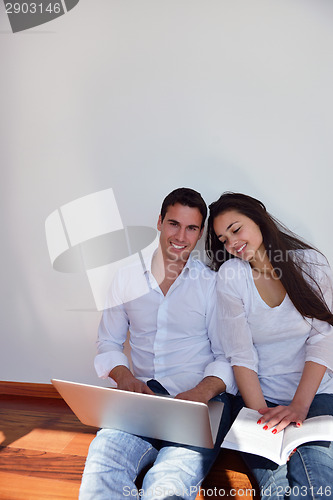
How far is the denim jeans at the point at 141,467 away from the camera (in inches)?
58.3

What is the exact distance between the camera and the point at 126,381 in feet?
6.28

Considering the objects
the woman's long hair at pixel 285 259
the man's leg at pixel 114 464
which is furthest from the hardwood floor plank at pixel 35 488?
the woman's long hair at pixel 285 259

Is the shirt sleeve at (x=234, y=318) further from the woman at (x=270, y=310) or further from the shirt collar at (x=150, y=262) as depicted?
the shirt collar at (x=150, y=262)

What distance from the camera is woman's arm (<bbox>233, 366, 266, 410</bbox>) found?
1791 millimetres

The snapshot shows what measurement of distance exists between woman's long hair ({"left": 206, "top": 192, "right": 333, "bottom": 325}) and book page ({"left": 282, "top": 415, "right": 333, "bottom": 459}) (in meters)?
0.45

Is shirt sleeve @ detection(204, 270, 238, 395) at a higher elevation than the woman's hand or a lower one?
higher

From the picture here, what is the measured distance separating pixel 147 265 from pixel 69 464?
975 mm

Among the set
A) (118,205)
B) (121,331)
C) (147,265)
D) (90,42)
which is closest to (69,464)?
(121,331)

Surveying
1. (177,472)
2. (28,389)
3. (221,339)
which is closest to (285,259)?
(221,339)

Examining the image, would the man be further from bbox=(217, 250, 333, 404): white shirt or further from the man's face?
bbox=(217, 250, 333, 404): white shirt

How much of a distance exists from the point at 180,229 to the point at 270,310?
21.7 inches

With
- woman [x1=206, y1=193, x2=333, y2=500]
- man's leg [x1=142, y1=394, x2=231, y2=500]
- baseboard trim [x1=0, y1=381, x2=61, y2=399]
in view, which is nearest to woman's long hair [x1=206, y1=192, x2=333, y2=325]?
woman [x1=206, y1=193, x2=333, y2=500]

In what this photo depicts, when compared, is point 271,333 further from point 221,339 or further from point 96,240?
point 96,240

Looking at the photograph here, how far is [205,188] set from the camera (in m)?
2.32
